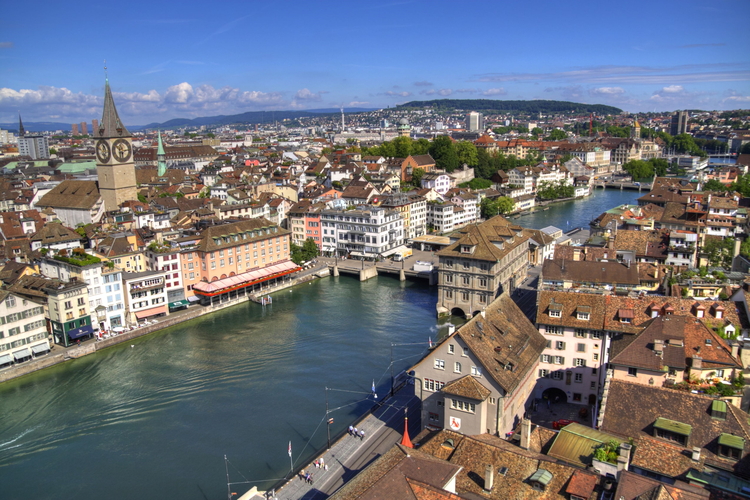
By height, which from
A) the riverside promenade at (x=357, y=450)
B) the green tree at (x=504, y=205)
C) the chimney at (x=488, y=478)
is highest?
the chimney at (x=488, y=478)

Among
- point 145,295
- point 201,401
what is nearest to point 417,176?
point 145,295

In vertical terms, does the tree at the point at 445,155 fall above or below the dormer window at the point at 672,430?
above

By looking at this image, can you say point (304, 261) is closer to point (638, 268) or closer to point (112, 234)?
point (112, 234)

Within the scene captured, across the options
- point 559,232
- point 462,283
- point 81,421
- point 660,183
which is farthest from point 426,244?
point 81,421

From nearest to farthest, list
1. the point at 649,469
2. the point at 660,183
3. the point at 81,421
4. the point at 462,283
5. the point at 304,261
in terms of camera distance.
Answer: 1. the point at 649,469
2. the point at 81,421
3. the point at 462,283
4. the point at 304,261
5. the point at 660,183

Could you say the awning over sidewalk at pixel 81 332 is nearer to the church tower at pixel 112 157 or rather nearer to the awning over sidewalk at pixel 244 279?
the awning over sidewalk at pixel 244 279

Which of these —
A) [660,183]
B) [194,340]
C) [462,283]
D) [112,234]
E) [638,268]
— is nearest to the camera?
[638,268]

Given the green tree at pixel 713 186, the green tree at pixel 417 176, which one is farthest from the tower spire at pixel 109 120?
the green tree at pixel 713 186
